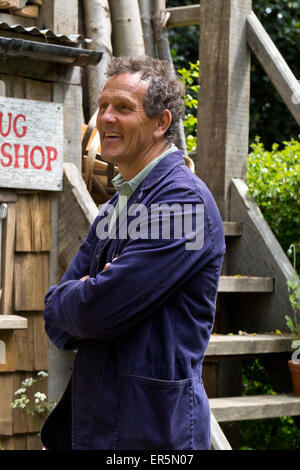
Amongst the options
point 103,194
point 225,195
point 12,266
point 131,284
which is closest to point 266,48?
point 225,195

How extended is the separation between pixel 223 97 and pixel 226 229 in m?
0.86

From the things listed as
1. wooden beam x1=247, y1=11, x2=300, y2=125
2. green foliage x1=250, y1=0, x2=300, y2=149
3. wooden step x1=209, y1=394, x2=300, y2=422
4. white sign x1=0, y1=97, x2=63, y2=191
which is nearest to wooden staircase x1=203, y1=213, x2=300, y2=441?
wooden step x1=209, y1=394, x2=300, y2=422

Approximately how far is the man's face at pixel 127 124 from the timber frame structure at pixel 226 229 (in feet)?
4.84

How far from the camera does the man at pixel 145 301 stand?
81.1 inches

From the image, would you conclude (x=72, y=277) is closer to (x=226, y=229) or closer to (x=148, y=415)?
(x=148, y=415)

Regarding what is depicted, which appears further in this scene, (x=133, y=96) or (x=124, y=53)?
(x=124, y=53)

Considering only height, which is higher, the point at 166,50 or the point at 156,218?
the point at 166,50

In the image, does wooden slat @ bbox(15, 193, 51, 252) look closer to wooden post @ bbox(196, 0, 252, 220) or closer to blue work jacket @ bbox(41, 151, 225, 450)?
wooden post @ bbox(196, 0, 252, 220)

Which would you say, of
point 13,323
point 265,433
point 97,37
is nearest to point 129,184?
point 13,323

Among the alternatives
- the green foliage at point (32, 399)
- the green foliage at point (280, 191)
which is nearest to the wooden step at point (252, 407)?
the green foliage at point (32, 399)

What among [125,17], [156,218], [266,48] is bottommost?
[156,218]

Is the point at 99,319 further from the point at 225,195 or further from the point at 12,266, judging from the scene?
the point at 225,195

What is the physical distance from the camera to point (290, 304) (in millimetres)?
4383

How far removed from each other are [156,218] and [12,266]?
1.92 m
